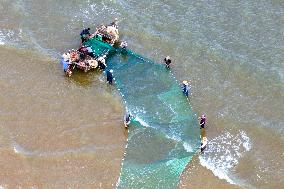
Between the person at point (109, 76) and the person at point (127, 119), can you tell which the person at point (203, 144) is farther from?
the person at point (109, 76)

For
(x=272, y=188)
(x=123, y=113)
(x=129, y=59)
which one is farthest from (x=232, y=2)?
(x=272, y=188)

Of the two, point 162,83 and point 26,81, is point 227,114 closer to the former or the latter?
point 162,83

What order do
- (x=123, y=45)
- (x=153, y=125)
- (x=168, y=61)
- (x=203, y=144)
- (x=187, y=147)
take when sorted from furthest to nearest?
(x=123, y=45), (x=168, y=61), (x=153, y=125), (x=187, y=147), (x=203, y=144)

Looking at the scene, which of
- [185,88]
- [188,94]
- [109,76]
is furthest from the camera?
[109,76]

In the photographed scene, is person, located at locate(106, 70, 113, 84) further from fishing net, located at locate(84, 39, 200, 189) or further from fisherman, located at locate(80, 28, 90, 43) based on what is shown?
fisherman, located at locate(80, 28, 90, 43)

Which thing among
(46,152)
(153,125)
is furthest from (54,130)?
(153,125)

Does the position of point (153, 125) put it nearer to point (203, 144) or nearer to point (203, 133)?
point (203, 133)

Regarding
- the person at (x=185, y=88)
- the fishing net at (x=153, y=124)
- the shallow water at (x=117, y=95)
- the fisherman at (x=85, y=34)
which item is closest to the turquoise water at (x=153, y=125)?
the fishing net at (x=153, y=124)
